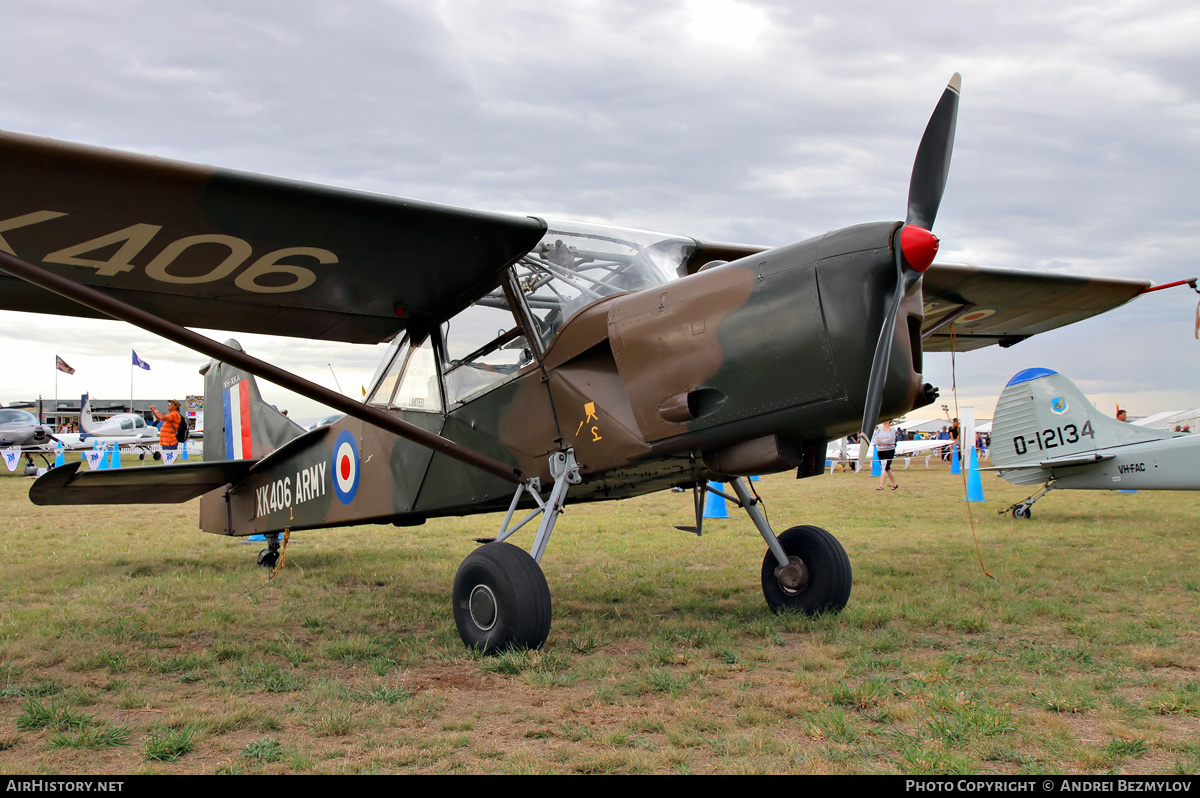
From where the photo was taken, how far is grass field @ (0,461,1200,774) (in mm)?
2795

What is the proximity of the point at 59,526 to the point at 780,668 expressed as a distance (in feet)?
35.8

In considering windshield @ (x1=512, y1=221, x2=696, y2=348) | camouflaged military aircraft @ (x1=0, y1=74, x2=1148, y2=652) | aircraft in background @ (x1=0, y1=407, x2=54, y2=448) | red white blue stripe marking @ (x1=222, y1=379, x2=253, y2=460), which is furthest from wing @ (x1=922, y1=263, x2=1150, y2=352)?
aircraft in background @ (x1=0, y1=407, x2=54, y2=448)

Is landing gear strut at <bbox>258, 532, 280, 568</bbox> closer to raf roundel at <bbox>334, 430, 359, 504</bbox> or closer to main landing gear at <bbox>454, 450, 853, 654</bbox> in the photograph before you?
raf roundel at <bbox>334, 430, 359, 504</bbox>

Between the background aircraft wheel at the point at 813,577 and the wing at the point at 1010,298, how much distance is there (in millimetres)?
2084

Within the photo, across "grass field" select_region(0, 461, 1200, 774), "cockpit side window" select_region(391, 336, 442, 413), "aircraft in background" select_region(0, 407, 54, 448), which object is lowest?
"grass field" select_region(0, 461, 1200, 774)

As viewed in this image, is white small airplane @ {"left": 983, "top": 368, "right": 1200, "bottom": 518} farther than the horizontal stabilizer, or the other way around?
white small airplane @ {"left": 983, "top": 368, "right": 1200, "bottom": 518}

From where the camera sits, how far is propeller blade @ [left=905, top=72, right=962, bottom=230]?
12.9 feet

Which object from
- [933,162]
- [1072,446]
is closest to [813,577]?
[933,162]

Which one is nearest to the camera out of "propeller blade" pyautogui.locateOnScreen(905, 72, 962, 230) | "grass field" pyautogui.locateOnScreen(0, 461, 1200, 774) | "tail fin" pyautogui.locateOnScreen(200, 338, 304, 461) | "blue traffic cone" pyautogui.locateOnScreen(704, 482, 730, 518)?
"grass field" pyautogui.locateOnScreen(0, 461, 1200, 774)

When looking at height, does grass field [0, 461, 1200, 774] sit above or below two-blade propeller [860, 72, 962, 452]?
below

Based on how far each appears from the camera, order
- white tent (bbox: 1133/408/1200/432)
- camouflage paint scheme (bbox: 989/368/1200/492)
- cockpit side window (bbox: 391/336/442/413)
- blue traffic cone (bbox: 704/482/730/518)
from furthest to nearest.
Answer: white tent (bbox: 1133/408/1200/432)
blue traffic cone (bbox: 704/482/730/518)
camouflage paint scheme (bbox: 989/368/1200/492)
cockpit side window (bbox: 391/336/442/413)

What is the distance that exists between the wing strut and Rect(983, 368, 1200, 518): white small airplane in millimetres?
10265

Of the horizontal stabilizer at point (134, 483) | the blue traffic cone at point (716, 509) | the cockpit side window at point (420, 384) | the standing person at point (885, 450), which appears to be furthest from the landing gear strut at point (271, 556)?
the standing person at point (885, 450)
